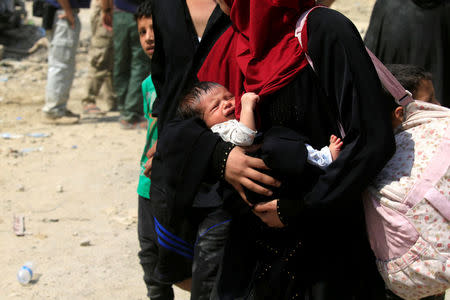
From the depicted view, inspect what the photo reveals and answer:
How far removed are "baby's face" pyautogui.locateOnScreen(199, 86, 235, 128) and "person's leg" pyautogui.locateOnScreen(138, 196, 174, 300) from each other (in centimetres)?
100

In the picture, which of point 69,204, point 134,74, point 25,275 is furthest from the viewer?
point 134,74

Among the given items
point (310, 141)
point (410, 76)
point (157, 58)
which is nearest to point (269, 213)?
point (310, 141)

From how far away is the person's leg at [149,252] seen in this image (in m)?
2.71

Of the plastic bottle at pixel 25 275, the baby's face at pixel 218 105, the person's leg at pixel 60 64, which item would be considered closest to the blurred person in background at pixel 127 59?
the person's leg at pixel 60 64

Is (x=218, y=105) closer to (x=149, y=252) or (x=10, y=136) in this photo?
(x=149, y=252)

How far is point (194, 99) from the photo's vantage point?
1.92m

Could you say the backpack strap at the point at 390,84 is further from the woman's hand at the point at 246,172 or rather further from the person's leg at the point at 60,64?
the person's leg at the point at 60,64

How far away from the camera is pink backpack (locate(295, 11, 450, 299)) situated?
156 cm

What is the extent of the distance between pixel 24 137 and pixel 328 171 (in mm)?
5695

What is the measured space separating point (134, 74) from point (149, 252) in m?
4.38

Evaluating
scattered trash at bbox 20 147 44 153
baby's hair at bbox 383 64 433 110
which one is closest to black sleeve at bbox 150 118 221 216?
baby's hair at bbox 383 64 433 110

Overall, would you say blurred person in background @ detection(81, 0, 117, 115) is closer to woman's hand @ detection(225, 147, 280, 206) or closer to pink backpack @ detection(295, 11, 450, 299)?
woman's hand @ detection(225, 147, 280, 206)

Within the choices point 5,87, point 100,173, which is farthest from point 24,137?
point 5,87

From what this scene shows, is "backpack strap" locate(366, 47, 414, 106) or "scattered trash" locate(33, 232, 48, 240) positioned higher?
"backpack strap" locate(366, 47, 414, 106)
